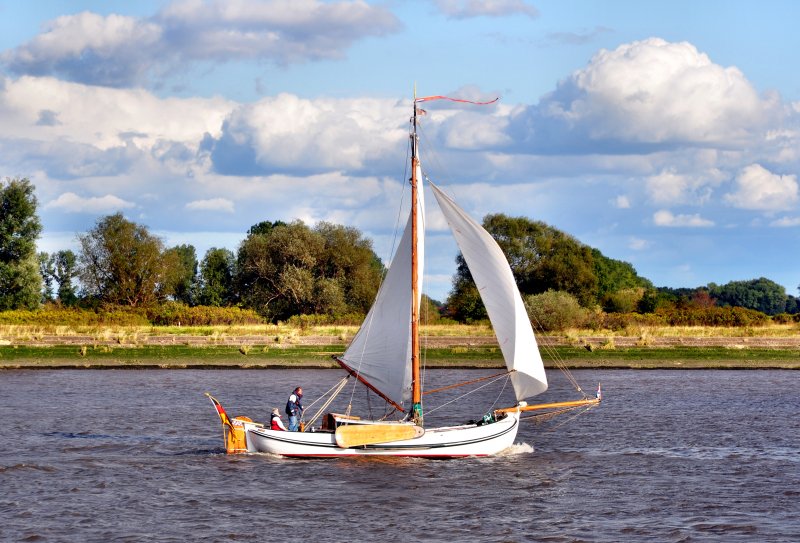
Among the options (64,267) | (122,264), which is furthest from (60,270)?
(122,264)

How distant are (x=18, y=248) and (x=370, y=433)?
78.3 meters

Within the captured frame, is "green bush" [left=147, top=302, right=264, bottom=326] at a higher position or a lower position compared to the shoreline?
higher

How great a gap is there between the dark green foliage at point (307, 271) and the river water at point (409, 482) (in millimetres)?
59370

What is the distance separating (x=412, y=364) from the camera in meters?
39.2

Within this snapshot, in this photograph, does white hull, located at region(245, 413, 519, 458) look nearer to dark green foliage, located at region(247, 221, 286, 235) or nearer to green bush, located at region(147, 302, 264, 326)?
green bush, located at region(147, 302, 264, 326)

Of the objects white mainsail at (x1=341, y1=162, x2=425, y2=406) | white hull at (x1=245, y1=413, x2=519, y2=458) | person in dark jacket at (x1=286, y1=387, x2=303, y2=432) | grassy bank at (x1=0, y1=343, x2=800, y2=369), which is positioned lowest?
white hull at (x1=245, y1=413, x2=519, y2=458)

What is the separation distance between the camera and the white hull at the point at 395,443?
3775 cm

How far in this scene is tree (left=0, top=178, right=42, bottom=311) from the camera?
344 ft

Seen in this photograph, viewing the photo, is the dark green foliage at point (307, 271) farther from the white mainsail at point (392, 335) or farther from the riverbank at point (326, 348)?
the white mainsail at point (392, 335)

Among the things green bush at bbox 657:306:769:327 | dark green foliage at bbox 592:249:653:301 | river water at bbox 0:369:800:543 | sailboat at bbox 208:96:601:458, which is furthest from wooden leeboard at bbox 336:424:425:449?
dark green foliage at bbox 592:249:653:301

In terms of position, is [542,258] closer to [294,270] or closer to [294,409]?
[294,270]

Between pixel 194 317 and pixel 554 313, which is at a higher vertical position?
pixel 554 313

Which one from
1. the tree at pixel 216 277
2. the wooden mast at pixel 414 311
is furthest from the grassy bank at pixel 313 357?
the tree at pixel 216 277

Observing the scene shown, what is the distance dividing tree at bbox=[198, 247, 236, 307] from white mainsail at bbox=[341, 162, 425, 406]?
318 feet
